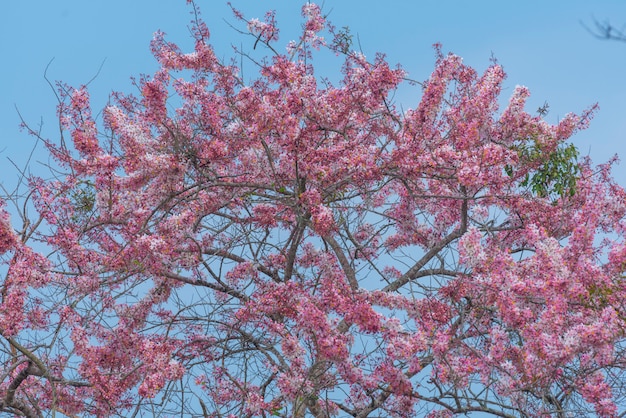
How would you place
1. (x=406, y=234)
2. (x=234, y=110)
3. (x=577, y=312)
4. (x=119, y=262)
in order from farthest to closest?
1. (x=406, y=234)
2. (x=234, y=110)
3. (x=119, y=262)
4. (x=577, y=312)

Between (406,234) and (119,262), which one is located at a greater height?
(406,234)

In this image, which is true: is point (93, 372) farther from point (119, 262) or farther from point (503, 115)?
point (503, 115)

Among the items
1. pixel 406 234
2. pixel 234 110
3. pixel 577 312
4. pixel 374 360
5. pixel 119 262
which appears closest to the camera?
pixel 577 312

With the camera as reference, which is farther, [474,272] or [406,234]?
[406,234]

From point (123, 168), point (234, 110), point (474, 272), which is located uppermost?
point (234, 110)

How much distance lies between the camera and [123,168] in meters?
8.34

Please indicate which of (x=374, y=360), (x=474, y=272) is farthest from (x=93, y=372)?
(x=474, y=272)

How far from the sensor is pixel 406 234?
379 inches

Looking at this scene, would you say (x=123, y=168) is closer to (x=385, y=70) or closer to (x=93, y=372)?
(x=93, y=372)

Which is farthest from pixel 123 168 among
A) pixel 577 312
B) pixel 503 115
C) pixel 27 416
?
pixel 577 312

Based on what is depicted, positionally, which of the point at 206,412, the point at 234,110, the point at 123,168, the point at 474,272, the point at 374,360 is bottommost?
the point at 206,412

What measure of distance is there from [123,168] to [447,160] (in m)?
3.23

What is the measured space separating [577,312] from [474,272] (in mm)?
1012

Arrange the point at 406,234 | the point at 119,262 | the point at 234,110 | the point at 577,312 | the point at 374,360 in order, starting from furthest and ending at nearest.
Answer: the point at 406,234 < the point at 234,110 < the point at 119,262 < the point at 374,360 < the point at 577,312
